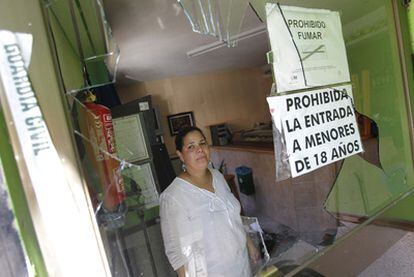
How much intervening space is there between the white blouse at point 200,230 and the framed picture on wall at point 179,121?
0.48 meters

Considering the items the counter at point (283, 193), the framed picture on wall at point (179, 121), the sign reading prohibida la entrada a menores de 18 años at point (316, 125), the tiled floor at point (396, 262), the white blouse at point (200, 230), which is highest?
the framed picture on wall at point (179, 121)

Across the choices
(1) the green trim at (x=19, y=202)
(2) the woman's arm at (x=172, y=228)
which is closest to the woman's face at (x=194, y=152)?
(2) the woman's arm at (x=172, y=228)

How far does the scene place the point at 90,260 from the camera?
70 cm

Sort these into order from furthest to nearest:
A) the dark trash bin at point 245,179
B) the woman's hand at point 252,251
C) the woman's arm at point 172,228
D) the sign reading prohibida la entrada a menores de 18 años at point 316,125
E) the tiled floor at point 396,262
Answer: the dark trash bin at point 245,179, the tiled floor at point 396,262, the woman's hand at point 252,251, the sign reading prohibida la entrada a menores de 18 años at point 316,125, the woman's arm at point 172,228

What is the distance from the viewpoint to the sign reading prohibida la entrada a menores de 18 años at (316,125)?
1190 mm

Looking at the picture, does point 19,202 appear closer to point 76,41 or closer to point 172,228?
point 76,41

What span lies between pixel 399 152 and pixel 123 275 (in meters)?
1.72

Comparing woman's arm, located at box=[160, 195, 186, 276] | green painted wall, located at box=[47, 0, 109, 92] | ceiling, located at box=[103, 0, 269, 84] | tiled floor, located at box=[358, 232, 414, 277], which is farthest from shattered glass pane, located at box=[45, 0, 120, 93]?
tiled floor, located at box=[358, 232, 414, 277]

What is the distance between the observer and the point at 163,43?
205 cm

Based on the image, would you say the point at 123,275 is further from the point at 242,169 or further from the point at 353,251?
the point at 242,169

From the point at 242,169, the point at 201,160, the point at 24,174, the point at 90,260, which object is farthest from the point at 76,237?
the point at 242,169

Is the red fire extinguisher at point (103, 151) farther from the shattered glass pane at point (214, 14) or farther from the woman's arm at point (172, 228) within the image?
the shattered glass pane at point (214, 14)

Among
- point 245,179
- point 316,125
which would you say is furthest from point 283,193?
point 316,125

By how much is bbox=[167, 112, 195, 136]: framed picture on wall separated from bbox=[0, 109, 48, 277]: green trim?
0.93 meters
